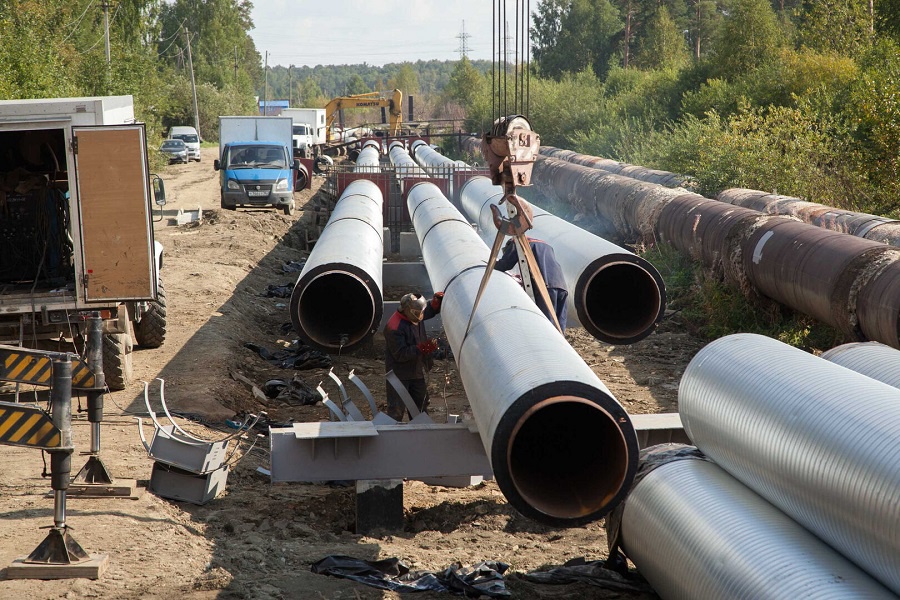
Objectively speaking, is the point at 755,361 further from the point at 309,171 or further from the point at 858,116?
the point at 309,171

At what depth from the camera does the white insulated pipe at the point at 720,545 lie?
3564 millimetres

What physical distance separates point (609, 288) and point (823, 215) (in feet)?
14.7

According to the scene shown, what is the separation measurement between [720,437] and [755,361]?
431mm

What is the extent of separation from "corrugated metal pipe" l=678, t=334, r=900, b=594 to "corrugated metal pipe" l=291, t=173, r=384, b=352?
416cm

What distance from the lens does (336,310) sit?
32.0 feet

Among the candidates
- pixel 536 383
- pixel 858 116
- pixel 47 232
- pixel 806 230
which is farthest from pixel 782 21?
pixel 536 383

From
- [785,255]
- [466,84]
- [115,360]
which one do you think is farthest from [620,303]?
[466,84]

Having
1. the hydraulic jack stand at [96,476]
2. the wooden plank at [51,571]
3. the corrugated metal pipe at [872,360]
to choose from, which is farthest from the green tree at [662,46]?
the wooden plank at [51,571]

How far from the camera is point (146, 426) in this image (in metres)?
8.21

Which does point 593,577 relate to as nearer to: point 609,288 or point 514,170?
point 514,170

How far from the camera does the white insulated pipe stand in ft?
11.7

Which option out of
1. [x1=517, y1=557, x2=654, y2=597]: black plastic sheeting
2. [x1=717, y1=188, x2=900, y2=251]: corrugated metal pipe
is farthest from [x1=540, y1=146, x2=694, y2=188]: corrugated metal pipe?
[x1=517, y1=557, x2=654, y2=597]: black plastic sheeting

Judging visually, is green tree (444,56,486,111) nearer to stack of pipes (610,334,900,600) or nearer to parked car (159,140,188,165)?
parked car (159,140,188,165)

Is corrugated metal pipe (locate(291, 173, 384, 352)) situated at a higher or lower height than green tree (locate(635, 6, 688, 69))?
lower
